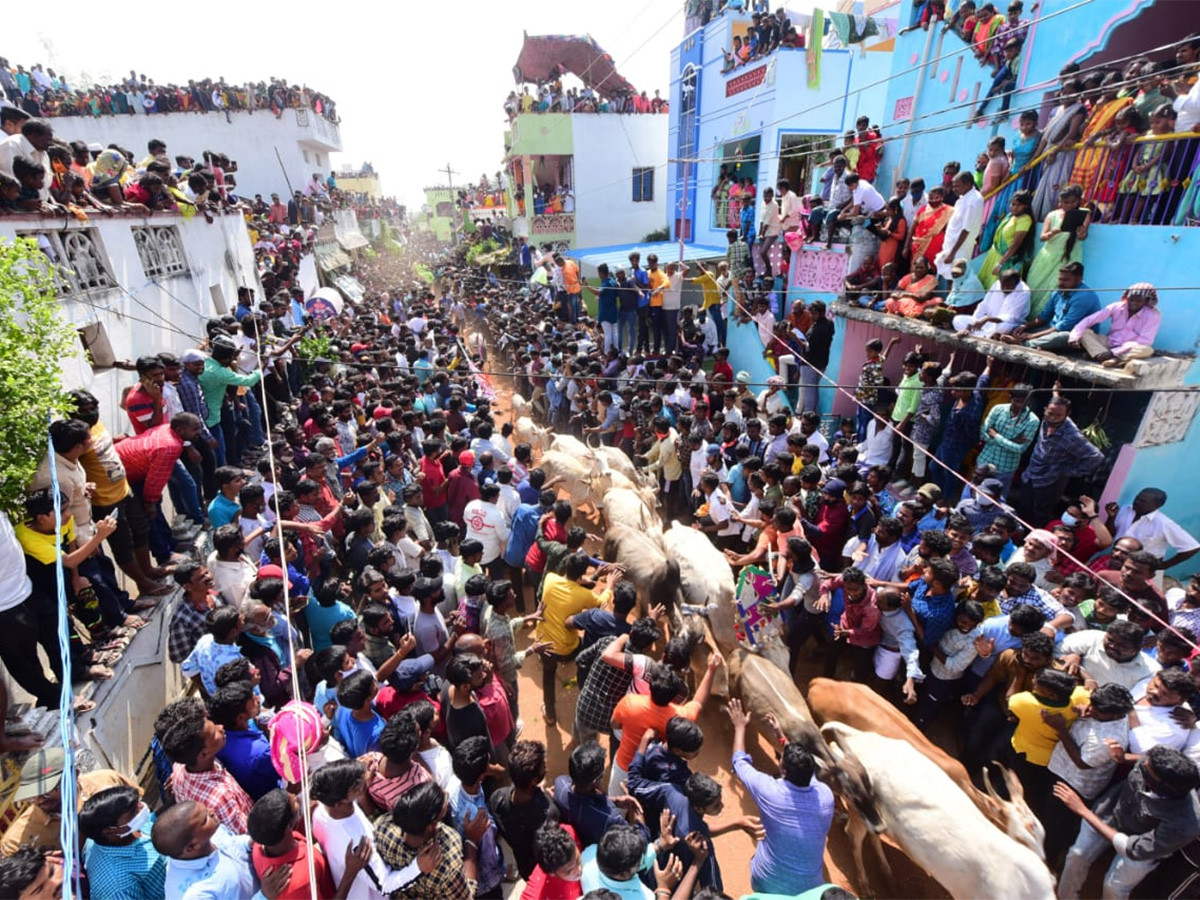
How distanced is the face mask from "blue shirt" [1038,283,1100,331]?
27.8 feet

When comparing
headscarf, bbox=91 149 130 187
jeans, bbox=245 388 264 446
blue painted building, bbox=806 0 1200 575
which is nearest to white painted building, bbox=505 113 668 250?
blue painted building, bbox=806 0 1200 575

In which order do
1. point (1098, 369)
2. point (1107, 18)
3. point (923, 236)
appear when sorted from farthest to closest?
point (923, 236) → point (1107, 18) → point (1098, 369)

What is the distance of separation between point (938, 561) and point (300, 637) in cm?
517

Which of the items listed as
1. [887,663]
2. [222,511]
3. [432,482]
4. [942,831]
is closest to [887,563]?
[887,663]

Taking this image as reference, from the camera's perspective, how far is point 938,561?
14.1 ft

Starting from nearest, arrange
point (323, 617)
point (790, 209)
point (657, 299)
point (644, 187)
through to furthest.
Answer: point (323, 617)
point (790, 209)
point (657, 299)
point (644, 187)

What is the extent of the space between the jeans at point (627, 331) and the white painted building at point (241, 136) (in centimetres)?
1424

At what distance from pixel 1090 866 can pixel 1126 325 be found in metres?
4.80

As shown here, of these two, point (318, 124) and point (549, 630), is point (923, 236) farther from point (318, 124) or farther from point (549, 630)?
point (318, 124)

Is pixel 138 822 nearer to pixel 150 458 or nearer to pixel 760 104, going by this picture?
pixel 150 458

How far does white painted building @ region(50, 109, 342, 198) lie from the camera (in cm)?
2047

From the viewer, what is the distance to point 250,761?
3.26m

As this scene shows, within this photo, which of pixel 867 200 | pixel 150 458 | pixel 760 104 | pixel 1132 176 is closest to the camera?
pixel 150 458

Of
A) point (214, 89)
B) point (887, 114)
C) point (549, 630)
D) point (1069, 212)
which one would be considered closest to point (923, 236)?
point (1069, 212)
